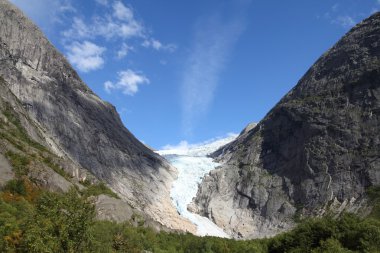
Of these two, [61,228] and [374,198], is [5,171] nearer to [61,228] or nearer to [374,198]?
[61,228]

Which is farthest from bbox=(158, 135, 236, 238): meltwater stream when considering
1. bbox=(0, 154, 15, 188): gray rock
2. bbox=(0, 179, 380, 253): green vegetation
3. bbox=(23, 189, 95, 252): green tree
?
bbox=(23, 189, 95, 252): green tree

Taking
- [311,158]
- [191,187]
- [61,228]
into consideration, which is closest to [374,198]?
[311,158]

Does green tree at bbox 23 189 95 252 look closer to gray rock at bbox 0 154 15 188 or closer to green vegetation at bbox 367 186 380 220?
gray rock at bbox 0 154 15 188

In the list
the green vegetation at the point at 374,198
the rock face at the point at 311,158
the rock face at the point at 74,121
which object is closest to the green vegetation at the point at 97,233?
the green vegetation at the point at 374,198

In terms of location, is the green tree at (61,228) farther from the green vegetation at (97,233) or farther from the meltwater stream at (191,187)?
the meltwater stream at (191,187)

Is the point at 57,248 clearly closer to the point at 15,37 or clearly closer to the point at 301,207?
the point at 301,207

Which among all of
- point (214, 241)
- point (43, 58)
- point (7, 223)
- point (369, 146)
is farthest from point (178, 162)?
point (7, 223)
